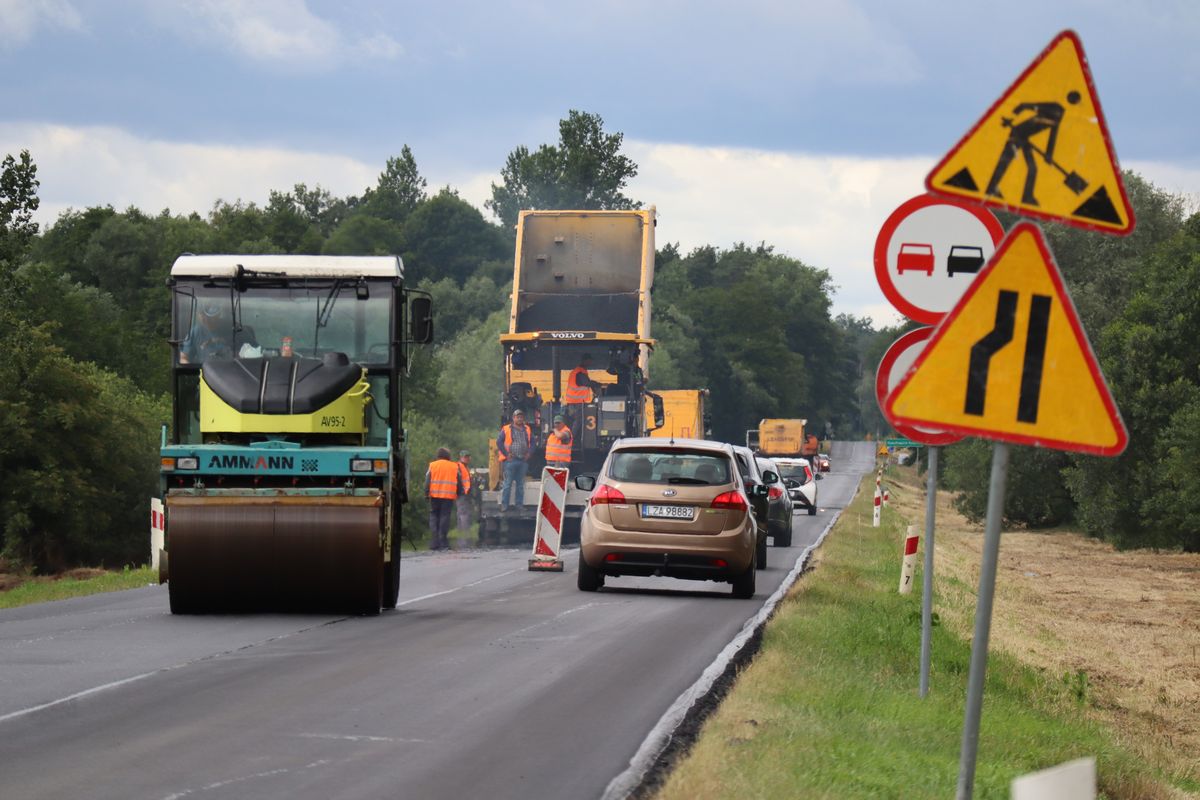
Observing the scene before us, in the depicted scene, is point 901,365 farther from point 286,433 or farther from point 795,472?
point 795,472

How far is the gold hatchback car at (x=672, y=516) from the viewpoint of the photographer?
19797 mm

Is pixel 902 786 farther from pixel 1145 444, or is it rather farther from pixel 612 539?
pixel 1145 444

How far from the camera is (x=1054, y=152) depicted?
251 inches

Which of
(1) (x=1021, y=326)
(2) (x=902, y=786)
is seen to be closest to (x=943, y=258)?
(2) (x=902, y=786)

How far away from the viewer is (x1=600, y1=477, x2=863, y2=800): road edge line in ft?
27.7

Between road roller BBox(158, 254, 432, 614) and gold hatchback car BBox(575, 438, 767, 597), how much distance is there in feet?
8.56

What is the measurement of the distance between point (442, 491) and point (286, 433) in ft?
50.0

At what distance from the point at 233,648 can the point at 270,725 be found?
406 cm

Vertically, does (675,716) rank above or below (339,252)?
below

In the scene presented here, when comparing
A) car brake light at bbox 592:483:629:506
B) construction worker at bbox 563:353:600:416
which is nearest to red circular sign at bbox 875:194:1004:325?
car brake light at bbox 592:483:629:506

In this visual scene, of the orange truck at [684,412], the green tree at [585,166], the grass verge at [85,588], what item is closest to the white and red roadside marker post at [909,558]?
the grass verge at [85,588]

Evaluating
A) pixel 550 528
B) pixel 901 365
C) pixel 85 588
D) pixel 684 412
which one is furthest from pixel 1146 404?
pixel 901 365

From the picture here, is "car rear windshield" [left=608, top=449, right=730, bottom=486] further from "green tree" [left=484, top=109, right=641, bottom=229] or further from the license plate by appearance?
"green tree" [left=484, top=109, right=641, bottom=229]

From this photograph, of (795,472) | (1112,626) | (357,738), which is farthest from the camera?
(795,472)
